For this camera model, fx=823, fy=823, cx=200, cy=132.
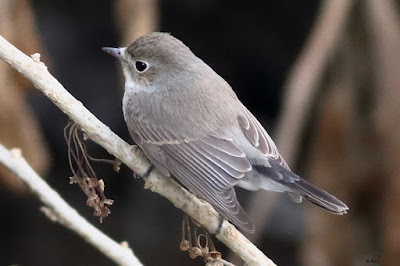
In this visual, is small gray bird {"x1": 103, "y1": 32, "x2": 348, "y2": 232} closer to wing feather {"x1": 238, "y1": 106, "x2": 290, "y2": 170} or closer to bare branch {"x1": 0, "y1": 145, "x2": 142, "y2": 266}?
wing feather {"x1": 238, "y1": 106, "x2": 290, "y2": 170}

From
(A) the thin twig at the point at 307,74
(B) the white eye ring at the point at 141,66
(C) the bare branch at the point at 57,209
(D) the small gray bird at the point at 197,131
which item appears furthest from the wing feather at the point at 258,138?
(C) the bare branch at the point at 57,209

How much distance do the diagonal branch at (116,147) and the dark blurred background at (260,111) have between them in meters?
1.23

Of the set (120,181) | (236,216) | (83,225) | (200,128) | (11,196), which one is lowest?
(83,225)

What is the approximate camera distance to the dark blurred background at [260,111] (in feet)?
12.3

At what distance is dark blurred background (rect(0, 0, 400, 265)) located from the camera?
148 inches

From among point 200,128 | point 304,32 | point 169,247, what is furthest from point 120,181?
point 200,128

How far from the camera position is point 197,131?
2.74 metres

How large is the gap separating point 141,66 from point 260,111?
220 cm

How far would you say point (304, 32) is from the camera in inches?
191

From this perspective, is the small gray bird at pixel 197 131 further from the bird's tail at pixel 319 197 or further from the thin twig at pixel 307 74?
the thin twig at pixel 307 74

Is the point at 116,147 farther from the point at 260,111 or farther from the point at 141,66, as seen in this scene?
the point at 260,111

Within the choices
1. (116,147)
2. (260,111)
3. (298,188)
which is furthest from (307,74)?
(116,147)

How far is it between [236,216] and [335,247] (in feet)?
5.60

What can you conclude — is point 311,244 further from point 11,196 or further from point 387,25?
point 11,196
